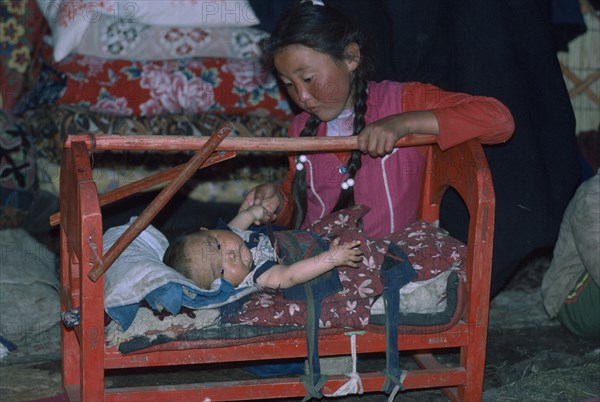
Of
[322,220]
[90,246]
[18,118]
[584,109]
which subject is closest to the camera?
[90,246]

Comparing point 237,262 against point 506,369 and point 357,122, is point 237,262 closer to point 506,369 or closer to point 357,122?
point 357,122

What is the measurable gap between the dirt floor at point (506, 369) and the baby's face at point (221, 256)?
48 cm

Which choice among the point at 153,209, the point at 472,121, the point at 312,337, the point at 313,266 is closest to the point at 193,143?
the point at 153,209

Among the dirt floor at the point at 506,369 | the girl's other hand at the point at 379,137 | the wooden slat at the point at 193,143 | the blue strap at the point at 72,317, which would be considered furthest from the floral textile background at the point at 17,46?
the girl's other hand at the point at 379,137

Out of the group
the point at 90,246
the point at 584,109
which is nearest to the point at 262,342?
the point at 90,246

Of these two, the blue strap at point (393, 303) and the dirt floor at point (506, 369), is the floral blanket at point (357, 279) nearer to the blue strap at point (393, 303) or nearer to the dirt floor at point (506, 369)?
the blue strap at point (393, 303)

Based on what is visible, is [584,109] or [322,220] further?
[584,109]

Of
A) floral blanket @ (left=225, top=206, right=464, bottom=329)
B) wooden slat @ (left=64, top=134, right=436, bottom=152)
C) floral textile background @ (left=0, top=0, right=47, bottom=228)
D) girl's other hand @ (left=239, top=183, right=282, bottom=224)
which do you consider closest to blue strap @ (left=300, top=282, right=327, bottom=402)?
floral blanket @ (left=225, top=206, right=464, bottom=329)

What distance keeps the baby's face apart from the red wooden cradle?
16 cm

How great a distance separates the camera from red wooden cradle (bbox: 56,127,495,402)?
166cm

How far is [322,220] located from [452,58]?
2.10 ft

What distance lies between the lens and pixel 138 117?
304cm

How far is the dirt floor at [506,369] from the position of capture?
2184 millimetres

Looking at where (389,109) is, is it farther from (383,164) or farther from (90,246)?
(90,246)
